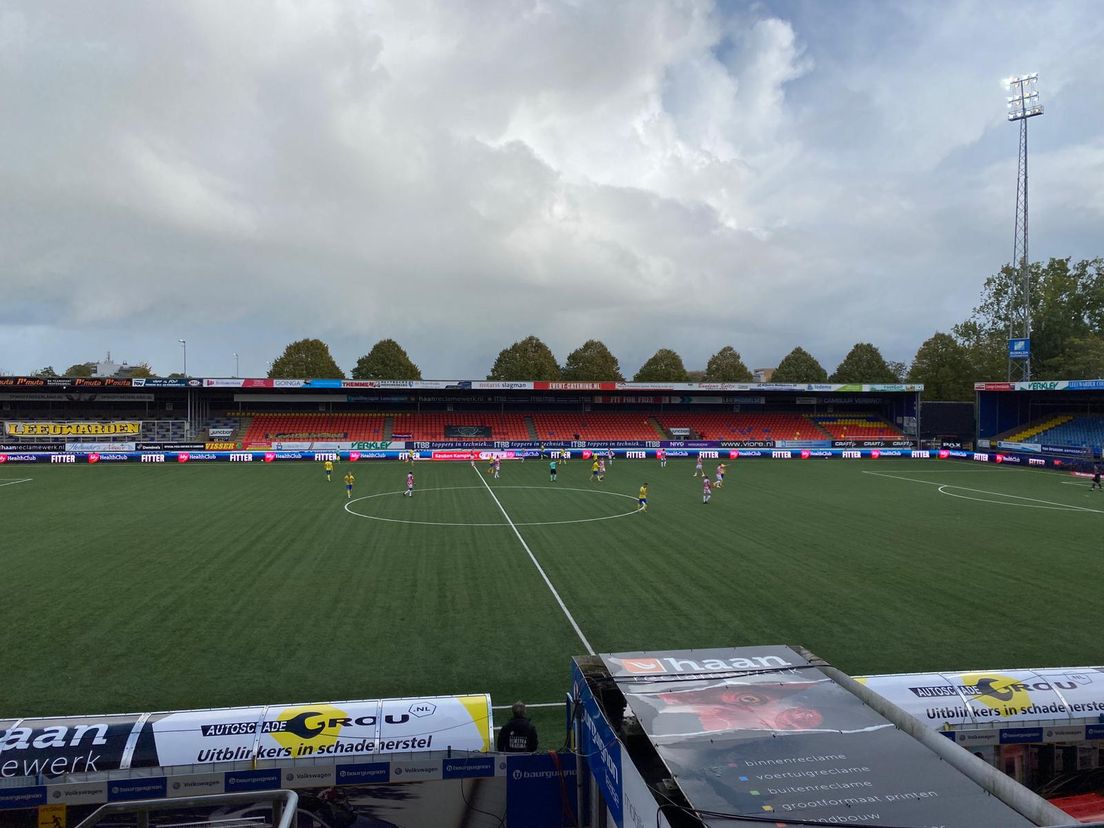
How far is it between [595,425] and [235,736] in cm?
6076

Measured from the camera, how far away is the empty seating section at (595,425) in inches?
2589

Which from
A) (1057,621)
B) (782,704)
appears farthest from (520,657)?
(1057,621)

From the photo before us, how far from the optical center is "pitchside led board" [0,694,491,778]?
758 centimetres

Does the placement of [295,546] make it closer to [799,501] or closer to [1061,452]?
[799,501]

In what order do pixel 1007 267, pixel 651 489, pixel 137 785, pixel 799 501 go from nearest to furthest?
1. pixel 137 785
2. pixel 799 501
3. pixel 651 489
4. pixel 1007 267

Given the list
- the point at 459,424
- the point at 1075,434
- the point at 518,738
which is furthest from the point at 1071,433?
the point at 518,738

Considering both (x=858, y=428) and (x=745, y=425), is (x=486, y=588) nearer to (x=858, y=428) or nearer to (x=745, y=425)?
(x=745, y=425)

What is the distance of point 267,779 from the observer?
7531mm

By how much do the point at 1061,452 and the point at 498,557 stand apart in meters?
53.5

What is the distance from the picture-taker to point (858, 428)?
6994 cm

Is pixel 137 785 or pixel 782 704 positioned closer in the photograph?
pixel 782 704

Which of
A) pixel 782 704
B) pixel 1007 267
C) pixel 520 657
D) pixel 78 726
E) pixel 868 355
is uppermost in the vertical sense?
pixel 1007 267

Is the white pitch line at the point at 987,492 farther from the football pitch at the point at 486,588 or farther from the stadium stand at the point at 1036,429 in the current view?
the stadium stand at the point at 1036,429

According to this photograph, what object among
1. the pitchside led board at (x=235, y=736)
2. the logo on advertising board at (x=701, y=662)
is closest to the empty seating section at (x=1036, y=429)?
the logo on advertising board at (x=701, y=662)
